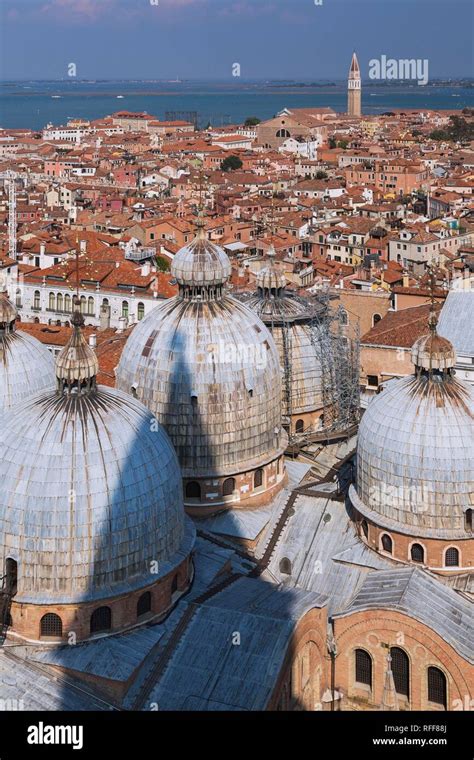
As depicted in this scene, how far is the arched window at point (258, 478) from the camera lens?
20.3 metres

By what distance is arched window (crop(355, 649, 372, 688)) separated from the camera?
17172 millimetres

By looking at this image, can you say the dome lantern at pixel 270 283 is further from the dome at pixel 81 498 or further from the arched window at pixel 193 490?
the dome at pixel 81 498

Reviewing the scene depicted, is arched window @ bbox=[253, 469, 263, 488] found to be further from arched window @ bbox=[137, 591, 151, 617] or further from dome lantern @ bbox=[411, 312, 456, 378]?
arched window @ bbox=[137, 591, 151, 617]

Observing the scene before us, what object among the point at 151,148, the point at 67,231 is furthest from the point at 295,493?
the point at 151,148

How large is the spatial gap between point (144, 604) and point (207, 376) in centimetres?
531

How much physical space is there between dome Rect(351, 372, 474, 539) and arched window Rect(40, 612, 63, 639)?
618 cm

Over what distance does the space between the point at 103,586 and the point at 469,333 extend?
14.7 meters

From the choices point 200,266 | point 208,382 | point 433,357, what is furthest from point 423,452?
point 200,266

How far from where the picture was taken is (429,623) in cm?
1634

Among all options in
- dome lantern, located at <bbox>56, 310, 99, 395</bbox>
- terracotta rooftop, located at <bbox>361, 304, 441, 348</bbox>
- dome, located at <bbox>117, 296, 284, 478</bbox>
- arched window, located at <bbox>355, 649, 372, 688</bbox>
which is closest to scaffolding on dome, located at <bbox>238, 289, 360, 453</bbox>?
dome, located at <bbox>117, 296, 284, 478</bbox>

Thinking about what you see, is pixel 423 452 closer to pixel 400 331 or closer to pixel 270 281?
pixel 270 281

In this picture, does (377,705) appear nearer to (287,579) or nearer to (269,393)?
(287,579)

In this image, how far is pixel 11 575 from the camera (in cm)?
1483

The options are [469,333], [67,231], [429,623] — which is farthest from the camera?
[67,231]
